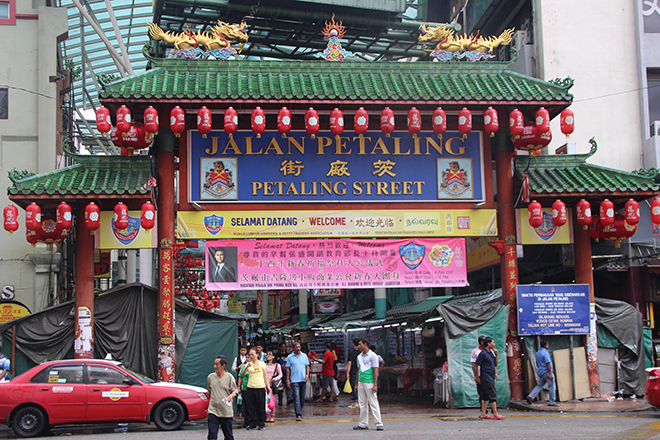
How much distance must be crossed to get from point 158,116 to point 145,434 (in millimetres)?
7460

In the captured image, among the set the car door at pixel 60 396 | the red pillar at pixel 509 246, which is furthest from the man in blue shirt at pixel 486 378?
the car door at pixel 60 396

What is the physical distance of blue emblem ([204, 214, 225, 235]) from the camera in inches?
645

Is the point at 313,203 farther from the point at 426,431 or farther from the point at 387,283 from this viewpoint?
the point at 426,431

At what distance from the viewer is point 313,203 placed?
16797 mm

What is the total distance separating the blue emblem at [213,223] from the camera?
16391mm

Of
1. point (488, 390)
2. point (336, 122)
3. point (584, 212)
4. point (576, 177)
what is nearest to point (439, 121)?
point (336, 122)

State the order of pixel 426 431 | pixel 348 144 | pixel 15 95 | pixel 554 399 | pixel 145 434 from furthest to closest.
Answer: pixel 15 95 < pixel 348 144 < pixel 554 399 < pixel 145 434 < pixel 426 431

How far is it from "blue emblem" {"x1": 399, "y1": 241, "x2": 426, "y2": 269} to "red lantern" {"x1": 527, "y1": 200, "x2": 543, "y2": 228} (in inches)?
106

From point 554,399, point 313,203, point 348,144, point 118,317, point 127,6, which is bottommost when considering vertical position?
point 554,399

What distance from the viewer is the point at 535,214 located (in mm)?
16094

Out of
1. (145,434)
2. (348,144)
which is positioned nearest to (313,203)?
(348,144)

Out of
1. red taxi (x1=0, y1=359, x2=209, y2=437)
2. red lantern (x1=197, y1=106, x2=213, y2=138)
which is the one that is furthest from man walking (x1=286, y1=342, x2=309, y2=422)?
red lantern (x1=197, y1=106, x2=213, y2=138)

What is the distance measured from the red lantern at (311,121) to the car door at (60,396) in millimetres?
7402

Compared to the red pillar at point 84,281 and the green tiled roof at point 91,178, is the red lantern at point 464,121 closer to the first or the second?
the green tiled roof at point 91,178
